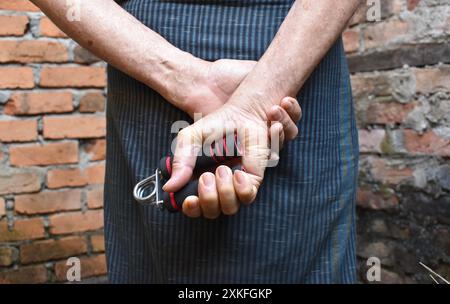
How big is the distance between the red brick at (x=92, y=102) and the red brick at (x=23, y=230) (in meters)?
0.40

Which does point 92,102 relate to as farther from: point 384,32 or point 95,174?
point 384,32

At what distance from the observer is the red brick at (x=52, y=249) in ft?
6.08

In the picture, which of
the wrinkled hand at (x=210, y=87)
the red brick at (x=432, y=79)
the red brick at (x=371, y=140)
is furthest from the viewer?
the red brick at (x=371, y=140)

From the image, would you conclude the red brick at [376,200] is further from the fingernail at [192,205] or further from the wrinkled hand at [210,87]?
the fingernail at [192,205]

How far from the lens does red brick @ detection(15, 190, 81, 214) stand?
184 cm

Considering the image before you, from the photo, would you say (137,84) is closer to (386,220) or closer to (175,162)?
(175,162)

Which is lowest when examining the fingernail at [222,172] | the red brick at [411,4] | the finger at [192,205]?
the finger at [192,205]

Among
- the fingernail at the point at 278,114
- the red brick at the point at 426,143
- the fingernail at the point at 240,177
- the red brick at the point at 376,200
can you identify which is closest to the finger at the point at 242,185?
the fingernail at the point at 240,177

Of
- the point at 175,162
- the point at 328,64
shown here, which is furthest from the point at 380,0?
the point at 175,162

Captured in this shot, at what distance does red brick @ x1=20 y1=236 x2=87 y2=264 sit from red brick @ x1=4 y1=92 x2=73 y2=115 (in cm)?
43

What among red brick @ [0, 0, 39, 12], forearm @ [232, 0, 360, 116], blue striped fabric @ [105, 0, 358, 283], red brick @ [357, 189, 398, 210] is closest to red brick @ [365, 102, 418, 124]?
red brick @ [357, 189, 398, 210]

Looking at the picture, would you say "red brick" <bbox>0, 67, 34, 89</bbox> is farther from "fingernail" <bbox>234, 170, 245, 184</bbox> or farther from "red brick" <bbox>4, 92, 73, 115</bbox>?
"fingernail" <bbox>234, 170, 245, 184</bbox>

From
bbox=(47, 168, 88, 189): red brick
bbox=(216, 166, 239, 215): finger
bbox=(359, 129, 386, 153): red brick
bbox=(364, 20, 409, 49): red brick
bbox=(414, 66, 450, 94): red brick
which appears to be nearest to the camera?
bbox=(216, 166, 239, 215): finger

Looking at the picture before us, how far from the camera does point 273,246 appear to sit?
33.6 inches
